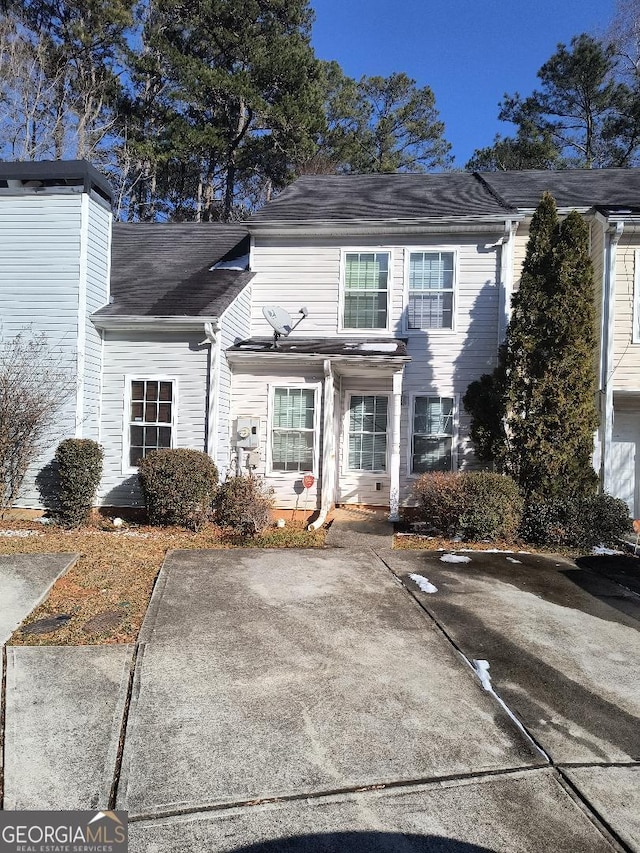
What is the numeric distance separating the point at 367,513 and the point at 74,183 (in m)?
7.40

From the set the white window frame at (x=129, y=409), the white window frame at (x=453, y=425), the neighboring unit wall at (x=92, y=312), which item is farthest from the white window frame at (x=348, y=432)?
the neighboring unit wall at (x=92, y=312)

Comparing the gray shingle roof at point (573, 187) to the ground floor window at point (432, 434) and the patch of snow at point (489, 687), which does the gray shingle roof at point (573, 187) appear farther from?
the patch of snow at point (489, 687)

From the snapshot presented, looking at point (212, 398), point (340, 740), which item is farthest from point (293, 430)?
point (340, 740)

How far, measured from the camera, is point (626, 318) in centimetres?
968

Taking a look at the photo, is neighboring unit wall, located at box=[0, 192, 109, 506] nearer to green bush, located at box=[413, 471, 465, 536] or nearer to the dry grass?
the dry grass

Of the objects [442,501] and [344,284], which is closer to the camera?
[442,501]

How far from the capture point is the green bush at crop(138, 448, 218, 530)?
7.81 metres

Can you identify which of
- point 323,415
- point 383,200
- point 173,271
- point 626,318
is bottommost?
point 323,415

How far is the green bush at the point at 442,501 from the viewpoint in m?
7.81

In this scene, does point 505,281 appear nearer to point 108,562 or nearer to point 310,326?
point 310,326

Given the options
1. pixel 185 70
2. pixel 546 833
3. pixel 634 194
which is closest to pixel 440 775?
pixel 546 833

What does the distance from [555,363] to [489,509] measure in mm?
2476

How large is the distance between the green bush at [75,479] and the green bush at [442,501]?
5056 millimetres

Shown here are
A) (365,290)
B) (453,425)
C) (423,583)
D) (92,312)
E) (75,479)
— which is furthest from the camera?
(365,290)
